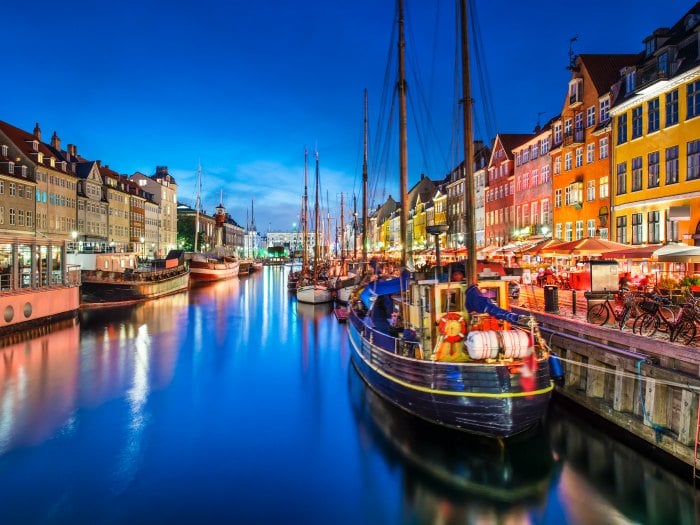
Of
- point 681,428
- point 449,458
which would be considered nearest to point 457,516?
point 449,458

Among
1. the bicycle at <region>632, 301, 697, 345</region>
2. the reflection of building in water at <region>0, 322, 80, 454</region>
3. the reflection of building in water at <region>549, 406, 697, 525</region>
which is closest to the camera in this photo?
the reflection of building in water at <region>549, 406, 697, 525</region>

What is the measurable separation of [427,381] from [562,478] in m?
3.90

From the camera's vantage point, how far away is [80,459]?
13.3 meters

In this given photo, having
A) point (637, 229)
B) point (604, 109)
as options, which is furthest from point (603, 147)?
point (637, 229)

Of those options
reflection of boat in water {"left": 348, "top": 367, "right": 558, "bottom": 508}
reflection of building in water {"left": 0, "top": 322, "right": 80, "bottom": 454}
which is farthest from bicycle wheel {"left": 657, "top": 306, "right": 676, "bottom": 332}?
reflection of building in water {"left": 0, "top": 322, "right": 80, "bottom": 454}

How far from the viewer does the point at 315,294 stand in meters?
48.7

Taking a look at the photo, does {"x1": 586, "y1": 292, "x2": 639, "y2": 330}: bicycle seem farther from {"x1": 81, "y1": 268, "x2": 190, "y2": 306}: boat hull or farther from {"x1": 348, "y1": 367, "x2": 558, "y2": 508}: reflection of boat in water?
{"x1": 81, "y1": 268, "x2": 190, "y2": 306}: boat hull

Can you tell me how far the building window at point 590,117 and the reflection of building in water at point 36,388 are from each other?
35.4m

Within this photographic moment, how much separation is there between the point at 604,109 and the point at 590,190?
552cm

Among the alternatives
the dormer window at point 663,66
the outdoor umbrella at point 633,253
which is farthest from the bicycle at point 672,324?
the dormer window at point 663,66

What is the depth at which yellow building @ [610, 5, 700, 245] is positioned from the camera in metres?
24.9

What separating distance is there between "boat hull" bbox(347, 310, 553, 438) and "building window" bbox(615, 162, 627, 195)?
23.4m

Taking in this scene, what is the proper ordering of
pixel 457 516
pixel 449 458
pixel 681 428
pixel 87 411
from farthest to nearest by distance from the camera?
pixel 87 411, pixel 449 458, pixel 681 428, pixel 457 516

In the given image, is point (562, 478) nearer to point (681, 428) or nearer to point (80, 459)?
point (681, 428)
